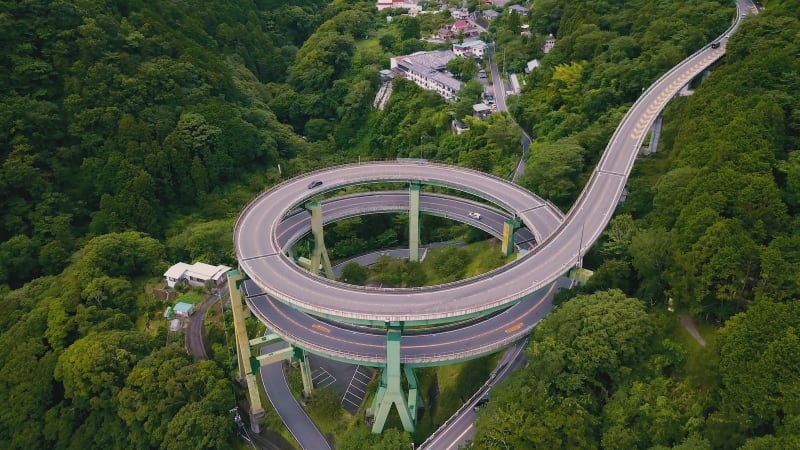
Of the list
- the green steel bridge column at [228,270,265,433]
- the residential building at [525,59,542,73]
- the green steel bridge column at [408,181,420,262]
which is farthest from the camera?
the residential building at [525,59,542,73]

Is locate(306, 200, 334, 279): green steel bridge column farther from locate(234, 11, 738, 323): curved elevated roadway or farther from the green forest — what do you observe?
the green forest

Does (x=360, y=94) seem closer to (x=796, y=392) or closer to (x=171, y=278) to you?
(x=171, y=278)

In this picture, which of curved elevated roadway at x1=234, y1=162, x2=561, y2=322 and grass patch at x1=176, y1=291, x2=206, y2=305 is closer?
curved elevated roadway at x1=234, y1=162, x2=561, y2=322

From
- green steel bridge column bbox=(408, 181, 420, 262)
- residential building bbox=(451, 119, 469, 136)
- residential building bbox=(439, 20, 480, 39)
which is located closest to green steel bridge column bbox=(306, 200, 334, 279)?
green steel bridge column bbox=(408, 181, 420, 262)

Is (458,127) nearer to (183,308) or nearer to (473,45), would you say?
(473,45)

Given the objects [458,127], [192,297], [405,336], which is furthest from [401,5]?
[405,336]

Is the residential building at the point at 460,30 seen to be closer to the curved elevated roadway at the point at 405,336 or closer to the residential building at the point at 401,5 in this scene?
the residential building at the point at 401,5

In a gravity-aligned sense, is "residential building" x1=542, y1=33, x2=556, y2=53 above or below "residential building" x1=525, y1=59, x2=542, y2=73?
above
